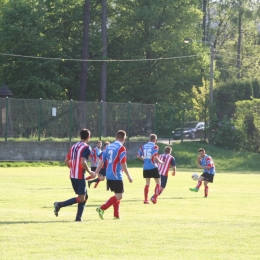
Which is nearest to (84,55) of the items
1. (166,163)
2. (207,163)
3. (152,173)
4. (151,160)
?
(207,163)

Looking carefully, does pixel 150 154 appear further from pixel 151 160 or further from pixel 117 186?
pixel 117 186

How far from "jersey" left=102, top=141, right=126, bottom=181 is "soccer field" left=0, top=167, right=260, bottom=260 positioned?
3.07 feet

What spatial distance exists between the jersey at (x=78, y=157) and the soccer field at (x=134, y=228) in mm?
953

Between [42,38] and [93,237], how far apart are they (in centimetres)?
4553

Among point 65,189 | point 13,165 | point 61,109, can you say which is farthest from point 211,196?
point 61,109

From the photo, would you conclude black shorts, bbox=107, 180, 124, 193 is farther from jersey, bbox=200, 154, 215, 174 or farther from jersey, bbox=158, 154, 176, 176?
jersey, bbox=200, 154, 215, 174

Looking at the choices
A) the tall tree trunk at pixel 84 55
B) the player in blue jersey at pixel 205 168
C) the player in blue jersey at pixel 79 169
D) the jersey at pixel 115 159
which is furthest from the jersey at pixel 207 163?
the tall tree trunk at pixel 84 55

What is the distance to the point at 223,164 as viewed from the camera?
159 ft

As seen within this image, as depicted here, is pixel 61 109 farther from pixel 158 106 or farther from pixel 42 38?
pixel 42 38

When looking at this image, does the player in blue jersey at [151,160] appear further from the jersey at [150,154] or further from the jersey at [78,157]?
the jersey at [78,157]

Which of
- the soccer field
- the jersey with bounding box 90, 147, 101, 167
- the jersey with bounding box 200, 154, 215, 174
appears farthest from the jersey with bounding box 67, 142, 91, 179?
the jersey with bounding box 90, 147, 101, 167

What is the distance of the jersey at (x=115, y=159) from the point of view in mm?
16375

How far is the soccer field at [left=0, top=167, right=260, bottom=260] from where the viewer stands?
11414 millimetres

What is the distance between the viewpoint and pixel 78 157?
15656mm
